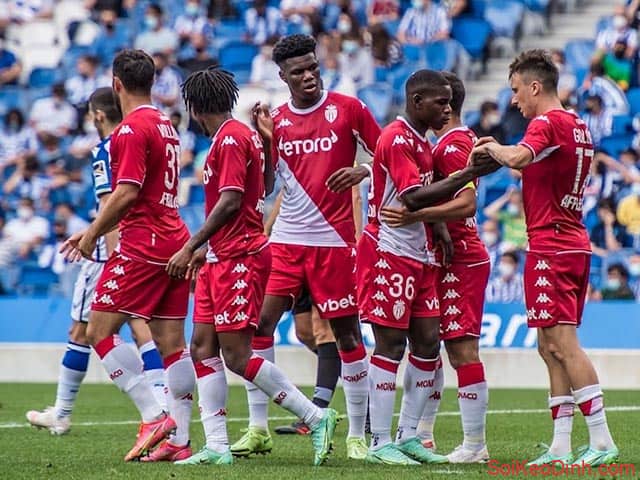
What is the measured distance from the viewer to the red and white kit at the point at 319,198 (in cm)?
935

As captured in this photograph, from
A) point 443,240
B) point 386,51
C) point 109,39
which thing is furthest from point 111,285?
point 109,39

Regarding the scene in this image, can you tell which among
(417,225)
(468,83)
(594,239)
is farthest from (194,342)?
(468,83)

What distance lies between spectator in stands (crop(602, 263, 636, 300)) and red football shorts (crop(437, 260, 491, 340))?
754 cm

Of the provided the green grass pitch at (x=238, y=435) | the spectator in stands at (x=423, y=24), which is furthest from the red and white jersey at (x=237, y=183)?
the spectator in stands at (x=423, y=24)

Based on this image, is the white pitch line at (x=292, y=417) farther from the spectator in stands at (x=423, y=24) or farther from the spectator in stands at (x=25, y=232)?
the spectator in stands at (x=423, y=24)

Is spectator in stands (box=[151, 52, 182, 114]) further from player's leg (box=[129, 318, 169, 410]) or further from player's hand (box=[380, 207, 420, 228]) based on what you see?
player's hand (box=[380, 207, 420, 228])

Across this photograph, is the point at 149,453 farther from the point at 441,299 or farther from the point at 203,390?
the point at 441,299

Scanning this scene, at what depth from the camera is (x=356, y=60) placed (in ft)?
73.4

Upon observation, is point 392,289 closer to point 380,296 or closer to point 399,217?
point 380,296

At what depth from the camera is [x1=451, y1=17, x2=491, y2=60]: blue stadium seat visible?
22.6 meters

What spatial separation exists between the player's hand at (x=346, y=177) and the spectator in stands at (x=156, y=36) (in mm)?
15766

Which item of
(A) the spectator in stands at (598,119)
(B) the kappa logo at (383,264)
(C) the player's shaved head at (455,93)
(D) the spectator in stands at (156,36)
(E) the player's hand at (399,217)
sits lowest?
(B) the kappa logo at (383,264)

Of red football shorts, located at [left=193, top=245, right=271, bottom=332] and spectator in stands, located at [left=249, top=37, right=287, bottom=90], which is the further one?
spectator in stands, located at [left=249, top=37, right=287, bottom=90]

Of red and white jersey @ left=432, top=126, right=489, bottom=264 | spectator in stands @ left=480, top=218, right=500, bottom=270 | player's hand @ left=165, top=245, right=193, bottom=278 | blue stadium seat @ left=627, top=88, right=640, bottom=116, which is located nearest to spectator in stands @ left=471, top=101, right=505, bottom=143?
spectator in stands @ left=480, top=218, right=500, bottom=270
